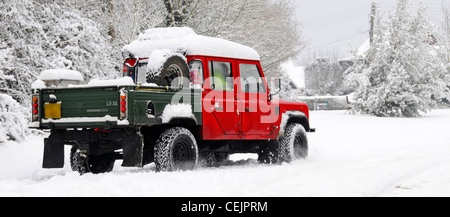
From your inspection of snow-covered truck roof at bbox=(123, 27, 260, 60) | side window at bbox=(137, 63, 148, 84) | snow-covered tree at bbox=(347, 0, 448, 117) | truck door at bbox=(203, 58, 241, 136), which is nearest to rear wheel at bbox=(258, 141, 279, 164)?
truck door at bbox=(203, 58, 241, 136)

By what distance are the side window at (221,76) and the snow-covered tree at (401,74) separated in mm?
17729

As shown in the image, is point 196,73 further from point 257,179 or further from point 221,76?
point 257,179

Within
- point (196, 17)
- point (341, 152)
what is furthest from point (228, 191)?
point (196, 17)

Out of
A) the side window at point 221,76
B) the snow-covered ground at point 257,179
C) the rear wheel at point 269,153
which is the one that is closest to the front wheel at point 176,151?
the snow-covered ground at point 257,179

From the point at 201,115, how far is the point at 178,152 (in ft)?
2.41

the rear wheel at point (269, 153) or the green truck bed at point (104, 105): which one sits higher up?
the green truck bed at point (104, 105)

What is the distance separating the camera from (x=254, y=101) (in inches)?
430

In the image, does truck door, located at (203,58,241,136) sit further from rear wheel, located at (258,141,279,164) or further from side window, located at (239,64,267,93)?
rear wheel, located at (258,141,279,164)

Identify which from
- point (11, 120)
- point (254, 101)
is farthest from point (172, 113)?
point (11, 120)

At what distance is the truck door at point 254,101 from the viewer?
421 inches

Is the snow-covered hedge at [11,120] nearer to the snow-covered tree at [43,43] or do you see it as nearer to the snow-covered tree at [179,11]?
the snow-covered tree at [43,43]

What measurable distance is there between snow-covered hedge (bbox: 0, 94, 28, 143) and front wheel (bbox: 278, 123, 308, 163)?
21.1 ft
